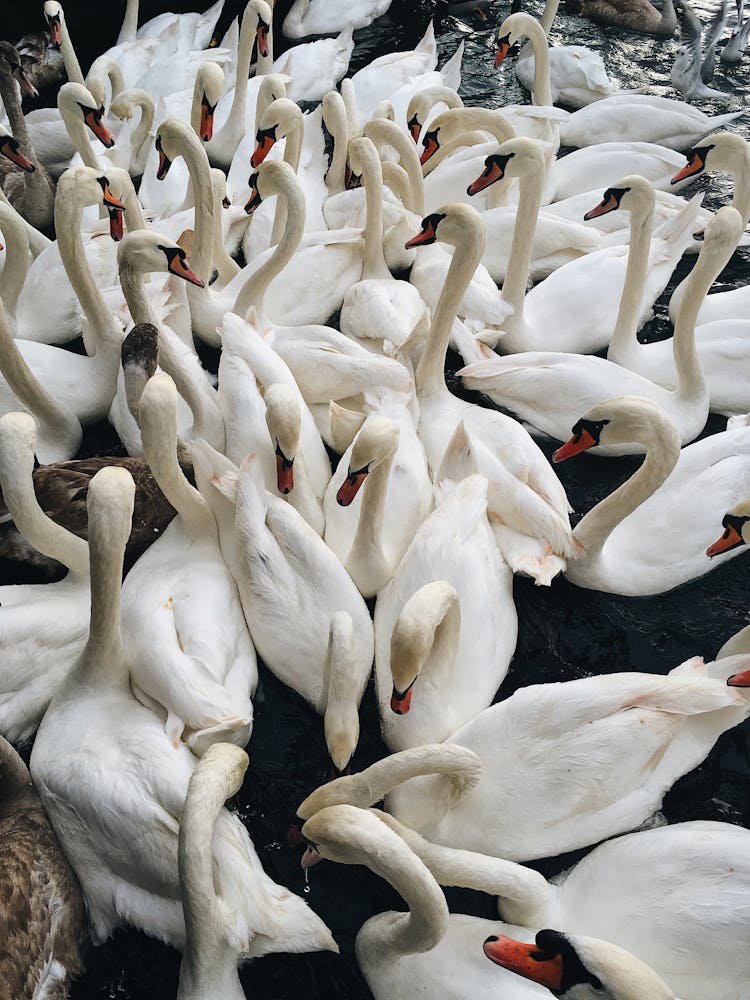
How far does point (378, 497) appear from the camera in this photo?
15.5 feet

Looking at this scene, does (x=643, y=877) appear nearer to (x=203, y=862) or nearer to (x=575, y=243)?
(x=203, y=862)

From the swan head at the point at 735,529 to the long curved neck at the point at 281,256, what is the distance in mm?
3098

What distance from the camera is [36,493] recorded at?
4.93 meters

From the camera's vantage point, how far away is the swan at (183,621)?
4.09 metres

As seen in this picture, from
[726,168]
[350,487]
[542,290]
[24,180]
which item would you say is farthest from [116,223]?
[726,168]

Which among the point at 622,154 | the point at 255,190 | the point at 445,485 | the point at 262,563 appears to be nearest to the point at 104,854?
the point at 262,563

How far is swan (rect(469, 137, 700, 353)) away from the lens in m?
6.56

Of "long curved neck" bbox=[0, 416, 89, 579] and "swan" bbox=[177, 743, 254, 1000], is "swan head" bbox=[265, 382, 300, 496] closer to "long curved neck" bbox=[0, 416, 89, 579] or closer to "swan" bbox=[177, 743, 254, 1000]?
"long curved neck" bbox=[0, 416, 89, 579]

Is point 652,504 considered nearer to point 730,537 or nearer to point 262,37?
point 730,537

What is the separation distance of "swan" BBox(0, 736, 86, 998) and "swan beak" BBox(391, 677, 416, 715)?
146 cm

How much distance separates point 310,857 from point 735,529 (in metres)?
2.49

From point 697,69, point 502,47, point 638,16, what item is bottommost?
point 697,69

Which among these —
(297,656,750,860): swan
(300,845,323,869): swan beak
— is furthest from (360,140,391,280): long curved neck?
(300,845,323,869): swan beak

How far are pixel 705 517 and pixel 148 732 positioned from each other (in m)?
2.98
